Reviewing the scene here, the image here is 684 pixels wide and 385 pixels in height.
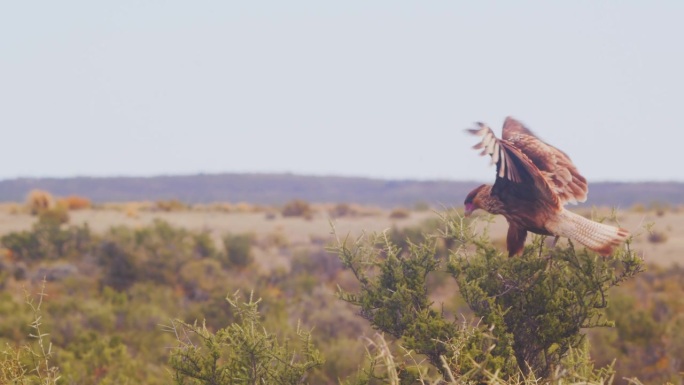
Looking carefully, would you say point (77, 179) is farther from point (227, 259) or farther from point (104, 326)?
point (104, 326)

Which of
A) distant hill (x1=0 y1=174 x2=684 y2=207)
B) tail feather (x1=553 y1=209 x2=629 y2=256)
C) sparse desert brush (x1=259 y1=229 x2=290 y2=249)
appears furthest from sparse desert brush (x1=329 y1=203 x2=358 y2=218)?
tail feather (x1=553 y1=209 x2=629 y2=256)

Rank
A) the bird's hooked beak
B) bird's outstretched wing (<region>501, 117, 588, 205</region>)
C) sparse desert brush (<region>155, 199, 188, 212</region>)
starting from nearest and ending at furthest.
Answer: bird's outstretched wing (<region>501, 117, 588, 205</region>), the bird's hooked beak, sparse desert brush (<region>155, 199, 188, 212</region>)

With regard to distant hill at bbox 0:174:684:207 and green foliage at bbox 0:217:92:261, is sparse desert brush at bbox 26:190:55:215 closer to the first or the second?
green foliage at bbox 0:217:92:261

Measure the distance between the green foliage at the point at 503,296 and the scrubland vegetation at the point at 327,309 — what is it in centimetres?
1

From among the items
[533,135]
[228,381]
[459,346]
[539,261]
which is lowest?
[228,381]

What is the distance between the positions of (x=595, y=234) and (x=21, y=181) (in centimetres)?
10960

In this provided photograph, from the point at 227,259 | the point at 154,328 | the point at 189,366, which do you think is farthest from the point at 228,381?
the point at 227,259

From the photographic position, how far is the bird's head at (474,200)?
5035mm

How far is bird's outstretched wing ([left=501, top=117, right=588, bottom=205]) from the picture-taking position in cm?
483

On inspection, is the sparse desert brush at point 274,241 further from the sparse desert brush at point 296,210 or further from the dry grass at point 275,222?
the sparse desert brush at point 296,210

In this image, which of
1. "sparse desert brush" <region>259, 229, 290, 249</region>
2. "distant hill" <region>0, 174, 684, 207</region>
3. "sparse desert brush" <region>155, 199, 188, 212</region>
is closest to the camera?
"sparse desert brush" <region>259, 229, 290, 249</region>

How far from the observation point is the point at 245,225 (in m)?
45.7

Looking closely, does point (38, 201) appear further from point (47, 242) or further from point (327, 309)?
point (327, 309)

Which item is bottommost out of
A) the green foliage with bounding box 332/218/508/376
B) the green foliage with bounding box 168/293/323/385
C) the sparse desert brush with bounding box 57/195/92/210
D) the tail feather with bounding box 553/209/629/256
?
the sparse desert brush with bounding box 57/195/92/210
